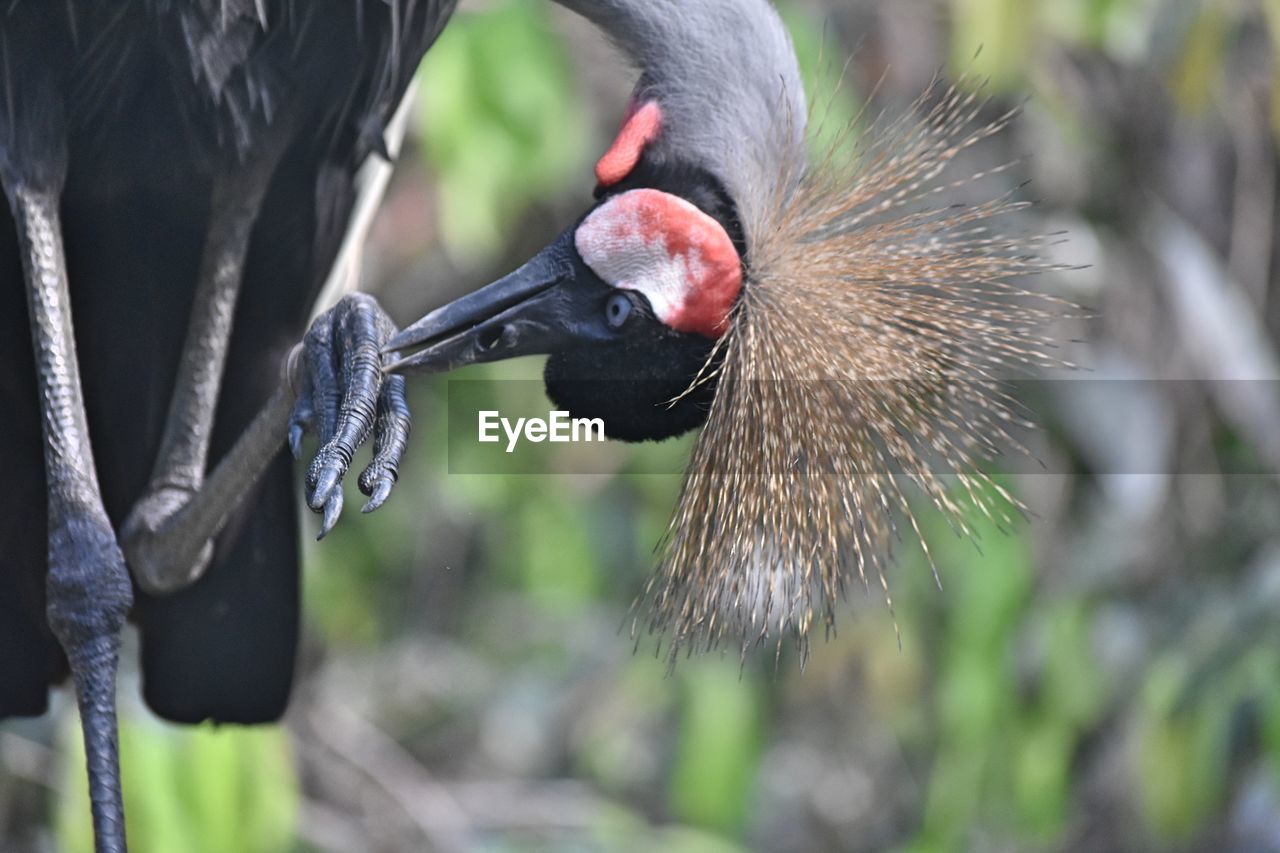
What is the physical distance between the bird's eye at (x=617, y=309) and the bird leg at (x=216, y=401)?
155 millimetres

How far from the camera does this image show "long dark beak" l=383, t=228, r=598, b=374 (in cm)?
108

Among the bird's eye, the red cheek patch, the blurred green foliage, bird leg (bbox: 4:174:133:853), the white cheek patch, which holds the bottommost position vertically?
the blurred green foliage

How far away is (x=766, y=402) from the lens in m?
1.16

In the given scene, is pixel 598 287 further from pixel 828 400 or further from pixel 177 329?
pixel 177 329

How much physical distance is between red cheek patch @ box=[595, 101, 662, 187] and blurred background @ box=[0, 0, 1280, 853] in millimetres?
368

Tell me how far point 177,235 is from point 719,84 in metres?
0.43

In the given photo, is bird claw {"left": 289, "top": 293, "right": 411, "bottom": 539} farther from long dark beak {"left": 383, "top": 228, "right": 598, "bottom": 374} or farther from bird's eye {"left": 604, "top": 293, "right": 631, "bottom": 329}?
bird's eye {"left": 604, "top": 293, "right": 631, "bottom": 329}

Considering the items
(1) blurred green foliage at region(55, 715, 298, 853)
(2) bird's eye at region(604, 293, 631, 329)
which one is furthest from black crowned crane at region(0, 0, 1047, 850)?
(1) blurred green foliage at region(55, 715, 298, 853)

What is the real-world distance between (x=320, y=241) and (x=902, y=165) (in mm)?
472

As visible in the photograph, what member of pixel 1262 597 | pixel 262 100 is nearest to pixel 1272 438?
pixel 1262 597

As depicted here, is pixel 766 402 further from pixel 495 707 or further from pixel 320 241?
pixel 495 707

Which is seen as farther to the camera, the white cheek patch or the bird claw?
the white cheek patch

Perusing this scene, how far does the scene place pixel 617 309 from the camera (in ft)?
3.72

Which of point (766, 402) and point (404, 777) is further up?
point (766, 402)
